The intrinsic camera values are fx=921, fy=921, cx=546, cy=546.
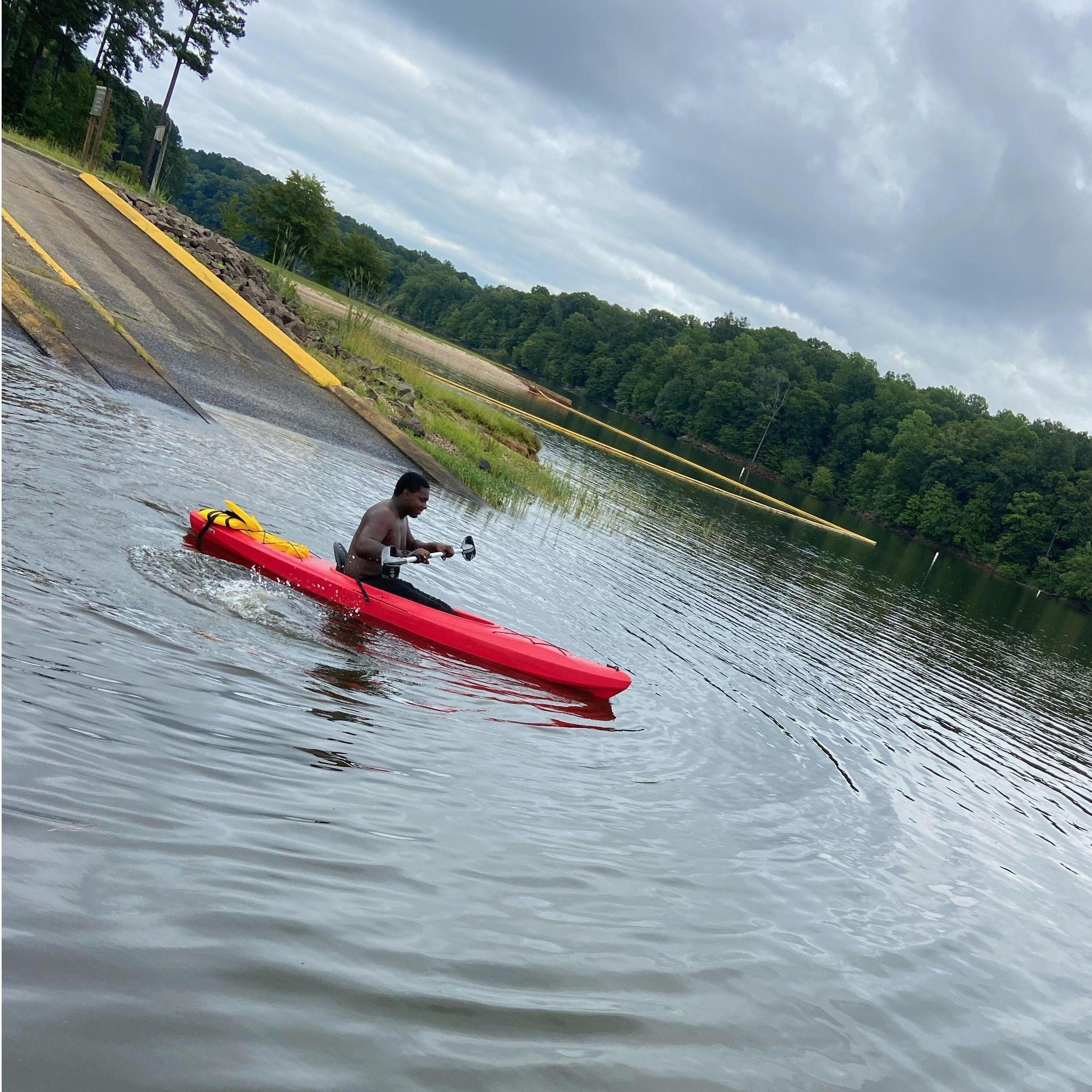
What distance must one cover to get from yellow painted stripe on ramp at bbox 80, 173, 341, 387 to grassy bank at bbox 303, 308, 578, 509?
0.64 meters

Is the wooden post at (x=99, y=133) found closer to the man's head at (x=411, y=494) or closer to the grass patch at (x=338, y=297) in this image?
the grass patch at (x=338, y=297)

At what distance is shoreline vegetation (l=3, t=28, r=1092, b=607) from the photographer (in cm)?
5266

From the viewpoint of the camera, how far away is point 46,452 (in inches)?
375

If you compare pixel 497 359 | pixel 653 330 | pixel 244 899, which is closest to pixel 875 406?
pixel 653 330

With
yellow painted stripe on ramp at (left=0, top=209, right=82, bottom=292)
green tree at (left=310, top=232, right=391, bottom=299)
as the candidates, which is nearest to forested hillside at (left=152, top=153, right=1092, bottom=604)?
green tree at (left=310, top=232, right=391, bottom=299)

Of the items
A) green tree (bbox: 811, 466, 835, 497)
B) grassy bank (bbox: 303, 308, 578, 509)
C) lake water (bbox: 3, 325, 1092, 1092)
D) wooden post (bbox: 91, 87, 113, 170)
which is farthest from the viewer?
green tree (bbox: 811, 466, 835, 497)

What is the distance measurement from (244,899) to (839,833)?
6081 millimetres

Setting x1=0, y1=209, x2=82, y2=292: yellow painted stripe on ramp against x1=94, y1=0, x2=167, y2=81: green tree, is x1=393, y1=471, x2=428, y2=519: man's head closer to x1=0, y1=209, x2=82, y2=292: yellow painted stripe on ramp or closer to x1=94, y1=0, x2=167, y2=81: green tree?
x1=0, y1=209, x2=82, y2=292: yellow painted stripe on ramp

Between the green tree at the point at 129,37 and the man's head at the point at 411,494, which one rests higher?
the green tree at the point at 129,37

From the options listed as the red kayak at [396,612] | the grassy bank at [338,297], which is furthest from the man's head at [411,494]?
the grassy bank at [338,297]

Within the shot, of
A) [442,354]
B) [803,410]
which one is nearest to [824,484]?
[803,410]

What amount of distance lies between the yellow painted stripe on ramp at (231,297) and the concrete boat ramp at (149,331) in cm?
18

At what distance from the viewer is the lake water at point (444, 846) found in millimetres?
3465

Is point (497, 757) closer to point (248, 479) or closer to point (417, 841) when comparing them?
point (417, 841)
